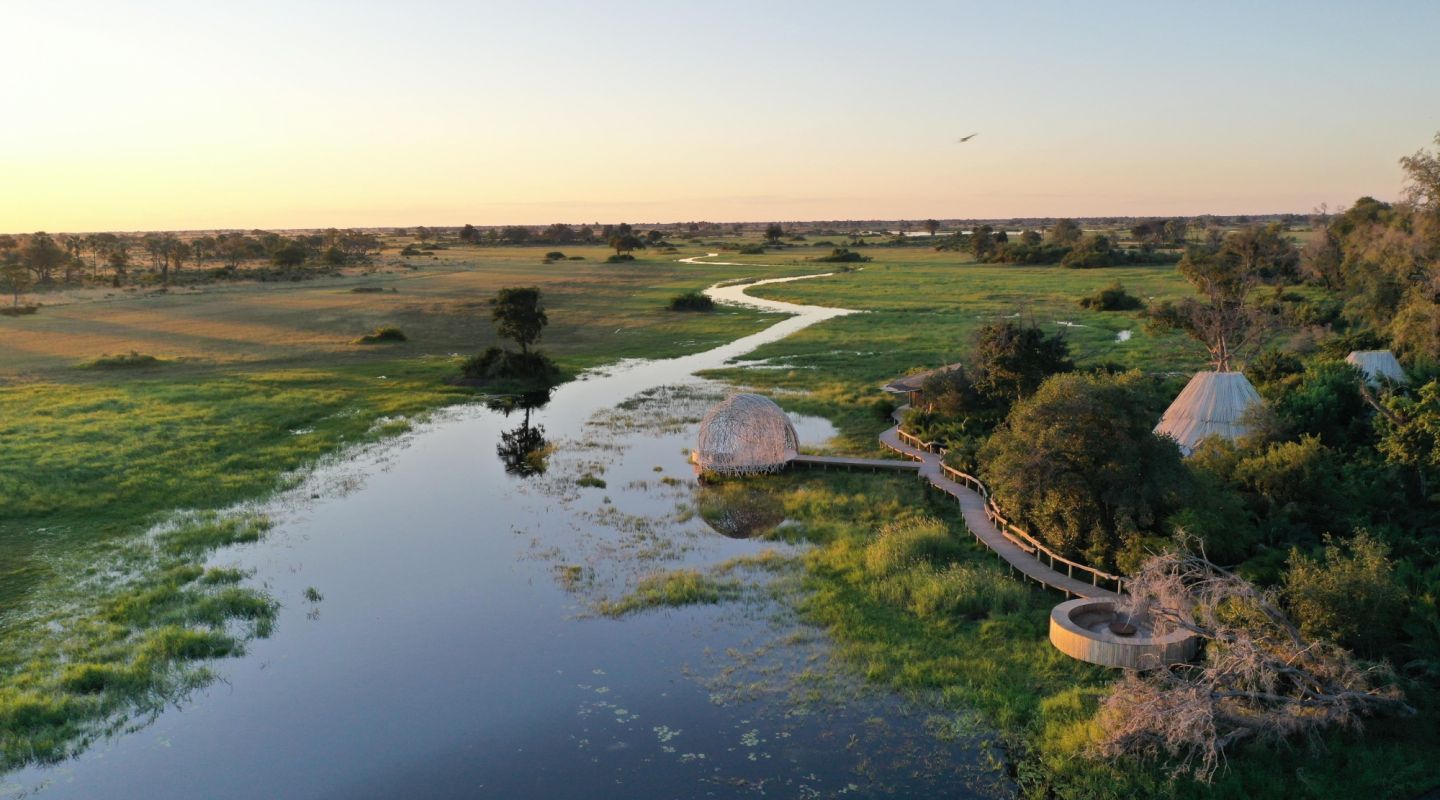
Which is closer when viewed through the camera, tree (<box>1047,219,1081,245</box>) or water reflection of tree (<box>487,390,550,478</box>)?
water reflection of tree (<box>487,390,550,478</box>)

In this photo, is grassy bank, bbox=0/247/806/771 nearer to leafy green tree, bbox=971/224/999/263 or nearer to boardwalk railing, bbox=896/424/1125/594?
boardwalk railing, bbox=896/424/1125/594

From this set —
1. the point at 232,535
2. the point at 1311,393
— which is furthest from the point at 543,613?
the point at 1311,393

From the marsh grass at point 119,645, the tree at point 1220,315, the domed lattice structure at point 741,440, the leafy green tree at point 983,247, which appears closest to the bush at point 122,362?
the marsh grass at point 119,645

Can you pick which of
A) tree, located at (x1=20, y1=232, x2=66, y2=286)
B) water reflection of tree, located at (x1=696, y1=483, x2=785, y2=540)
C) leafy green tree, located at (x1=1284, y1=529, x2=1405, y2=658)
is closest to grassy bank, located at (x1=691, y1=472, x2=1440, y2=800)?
water reflection of tree, located at (x1=696, y1=483, x2=785, y2=540)

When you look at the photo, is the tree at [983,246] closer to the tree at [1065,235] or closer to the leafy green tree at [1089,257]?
the tree at [1065,235]

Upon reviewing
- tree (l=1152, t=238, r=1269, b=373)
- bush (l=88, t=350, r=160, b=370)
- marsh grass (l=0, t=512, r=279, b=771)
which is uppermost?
tree (l=1152, t=238, r=1269, b=373)
